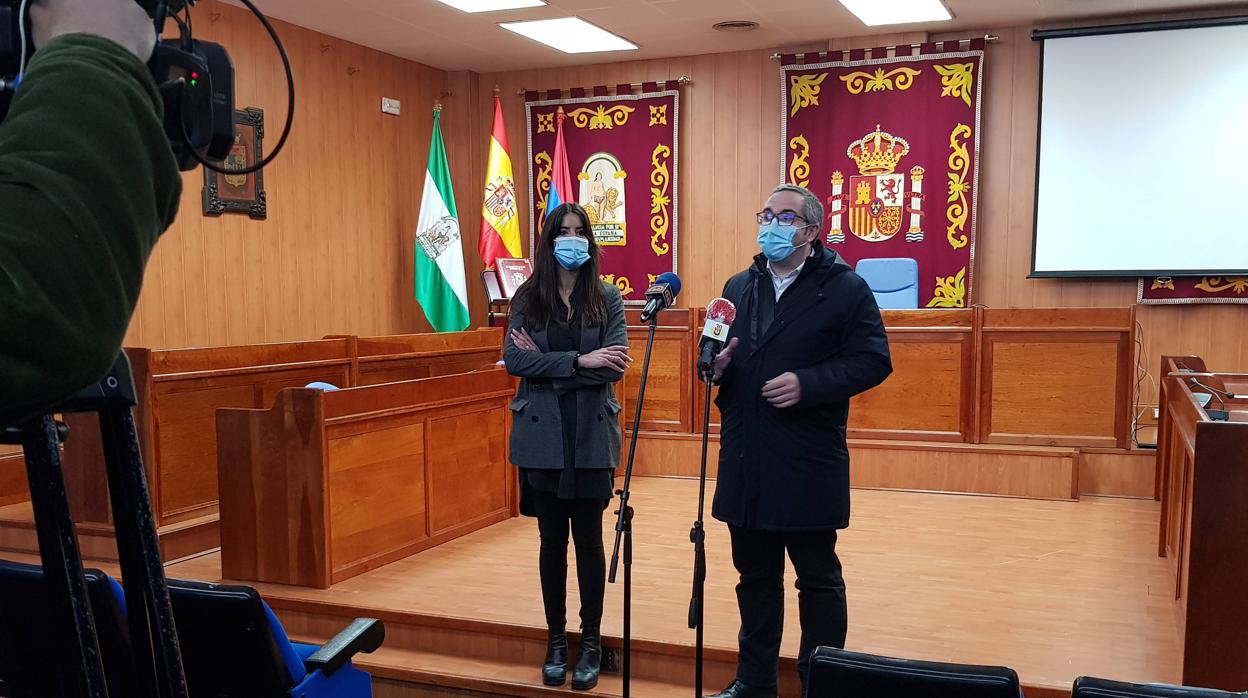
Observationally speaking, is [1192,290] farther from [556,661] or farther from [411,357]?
[556,661]

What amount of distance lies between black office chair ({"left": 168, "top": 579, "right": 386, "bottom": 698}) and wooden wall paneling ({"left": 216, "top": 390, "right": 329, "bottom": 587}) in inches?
73.1

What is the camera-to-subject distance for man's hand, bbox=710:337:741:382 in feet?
8.93

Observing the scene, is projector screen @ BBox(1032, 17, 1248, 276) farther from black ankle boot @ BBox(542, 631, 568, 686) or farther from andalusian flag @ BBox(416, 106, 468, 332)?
black ankle boot @ BBox(542, 631, 568, 686)

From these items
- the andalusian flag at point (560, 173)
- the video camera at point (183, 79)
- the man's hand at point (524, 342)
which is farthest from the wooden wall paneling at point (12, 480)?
the video camera at point (183, 79)

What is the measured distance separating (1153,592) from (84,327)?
4065 millimetres

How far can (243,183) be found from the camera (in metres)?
6.52

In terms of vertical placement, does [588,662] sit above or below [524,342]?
below

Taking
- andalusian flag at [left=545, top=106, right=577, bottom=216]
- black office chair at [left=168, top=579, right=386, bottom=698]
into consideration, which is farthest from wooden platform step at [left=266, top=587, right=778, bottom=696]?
andalusian flag at [left=545, top=106, right=577, bottom=216]

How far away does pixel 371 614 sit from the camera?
11.6 ft

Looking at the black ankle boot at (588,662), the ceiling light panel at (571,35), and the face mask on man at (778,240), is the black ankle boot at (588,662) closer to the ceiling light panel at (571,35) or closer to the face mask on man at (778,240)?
the face mask on man at (778,240)

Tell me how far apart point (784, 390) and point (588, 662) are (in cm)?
112

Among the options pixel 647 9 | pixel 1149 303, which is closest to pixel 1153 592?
pixel 1149 303

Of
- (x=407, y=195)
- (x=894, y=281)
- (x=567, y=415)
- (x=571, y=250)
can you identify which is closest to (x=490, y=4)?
(x=407, y=195)

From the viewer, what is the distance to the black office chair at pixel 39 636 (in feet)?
5.75
